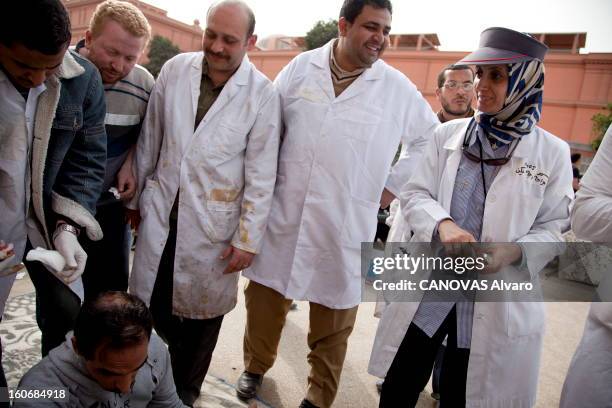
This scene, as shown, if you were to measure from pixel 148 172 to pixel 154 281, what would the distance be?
53 centimetres

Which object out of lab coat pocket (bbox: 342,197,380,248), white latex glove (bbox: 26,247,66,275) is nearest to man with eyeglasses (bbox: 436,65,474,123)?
lab coat pocket (bbox: 342,197,380,248)

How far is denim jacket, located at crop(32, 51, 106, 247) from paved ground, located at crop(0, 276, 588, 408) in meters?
1.20

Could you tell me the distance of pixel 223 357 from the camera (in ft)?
9.42

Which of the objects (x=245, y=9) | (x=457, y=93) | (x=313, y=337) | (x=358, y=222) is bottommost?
(x=313, y=337)

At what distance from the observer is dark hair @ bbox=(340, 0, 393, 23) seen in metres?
2.27

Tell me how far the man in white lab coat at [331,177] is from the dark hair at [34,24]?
1.25 meters

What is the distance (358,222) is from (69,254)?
4.41 feet

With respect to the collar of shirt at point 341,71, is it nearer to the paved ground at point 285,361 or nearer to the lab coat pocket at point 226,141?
the lab coat pocket at point 226,141

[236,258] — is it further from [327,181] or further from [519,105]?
[519,105]


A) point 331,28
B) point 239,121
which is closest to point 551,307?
point 239,121

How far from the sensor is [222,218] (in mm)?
2139

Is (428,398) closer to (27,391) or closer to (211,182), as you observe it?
(211,182)

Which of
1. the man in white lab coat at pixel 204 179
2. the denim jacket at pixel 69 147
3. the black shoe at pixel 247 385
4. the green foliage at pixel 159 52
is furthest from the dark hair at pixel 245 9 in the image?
the green foliage at pixel 159 52

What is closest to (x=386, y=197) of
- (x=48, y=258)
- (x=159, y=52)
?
(x=48, y=258)
